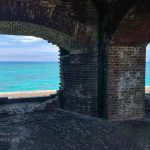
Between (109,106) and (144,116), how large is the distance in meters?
1.13

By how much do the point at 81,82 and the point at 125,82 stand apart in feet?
3.75

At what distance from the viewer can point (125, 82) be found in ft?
26.6

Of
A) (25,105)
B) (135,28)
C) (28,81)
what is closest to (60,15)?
(135,28)

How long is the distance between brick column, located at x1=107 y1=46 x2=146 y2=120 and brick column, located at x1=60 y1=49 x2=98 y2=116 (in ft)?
1.38

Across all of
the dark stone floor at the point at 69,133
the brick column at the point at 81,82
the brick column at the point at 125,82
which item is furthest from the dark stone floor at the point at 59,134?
the brick column at the point at 125,82

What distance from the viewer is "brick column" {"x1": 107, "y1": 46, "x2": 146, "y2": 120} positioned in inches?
312

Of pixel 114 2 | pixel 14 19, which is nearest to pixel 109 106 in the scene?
pixel 114 2

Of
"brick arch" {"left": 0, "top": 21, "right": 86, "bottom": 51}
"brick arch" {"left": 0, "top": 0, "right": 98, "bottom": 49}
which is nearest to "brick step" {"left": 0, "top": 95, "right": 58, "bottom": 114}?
"brick arch" {"left": 0, "top": 21, "right": 86, "bottom": 51}

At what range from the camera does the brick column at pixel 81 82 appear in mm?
8133

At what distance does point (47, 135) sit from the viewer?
6383 millimetres

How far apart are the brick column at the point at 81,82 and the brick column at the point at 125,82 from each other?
42 centimetres

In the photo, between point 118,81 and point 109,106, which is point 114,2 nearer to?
point 118,81

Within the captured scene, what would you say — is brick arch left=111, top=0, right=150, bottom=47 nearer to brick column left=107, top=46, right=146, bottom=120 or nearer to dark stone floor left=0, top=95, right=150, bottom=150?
brick column left=107, top=46, right=146, bottom=120

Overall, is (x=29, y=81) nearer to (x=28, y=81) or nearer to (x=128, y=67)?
(x=28, y=81)
